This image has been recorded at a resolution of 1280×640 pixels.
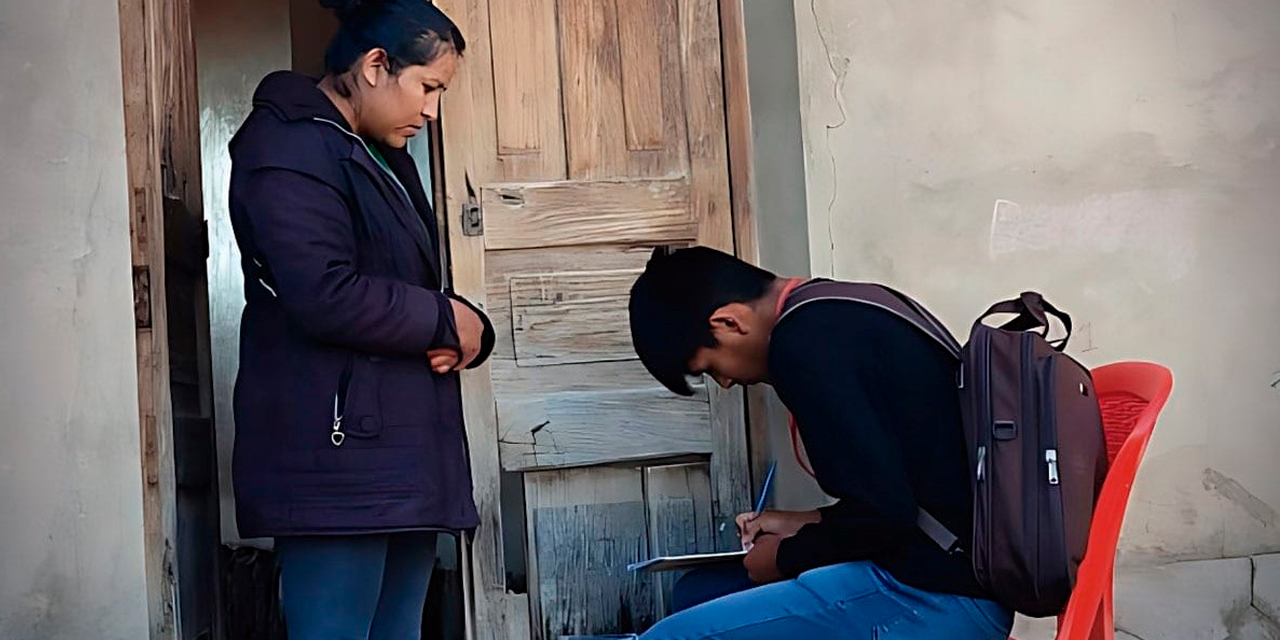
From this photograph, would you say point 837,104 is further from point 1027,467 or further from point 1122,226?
point 1027,467

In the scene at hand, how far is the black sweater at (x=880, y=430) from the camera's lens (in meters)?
2.12

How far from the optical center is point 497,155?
3.33 m

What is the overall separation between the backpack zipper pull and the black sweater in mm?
125

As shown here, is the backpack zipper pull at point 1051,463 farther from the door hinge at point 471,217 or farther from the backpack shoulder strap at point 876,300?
the door hinge at point 471,217

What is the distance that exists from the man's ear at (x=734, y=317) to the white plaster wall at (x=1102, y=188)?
893 millimetres

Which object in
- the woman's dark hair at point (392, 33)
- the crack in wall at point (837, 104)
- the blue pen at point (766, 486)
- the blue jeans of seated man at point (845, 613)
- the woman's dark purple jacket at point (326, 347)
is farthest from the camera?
the crack in wall at point (837, 104)

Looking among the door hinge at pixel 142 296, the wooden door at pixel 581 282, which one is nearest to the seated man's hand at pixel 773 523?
the wooden door at pixel 581 282

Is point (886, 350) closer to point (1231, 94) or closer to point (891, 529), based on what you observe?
point (891, 529)

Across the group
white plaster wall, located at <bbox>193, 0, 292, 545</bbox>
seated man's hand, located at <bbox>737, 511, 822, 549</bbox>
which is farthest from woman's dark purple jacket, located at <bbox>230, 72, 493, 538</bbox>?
white plaster wall, located at <bbox>193, 0, 292, 545</bbox>

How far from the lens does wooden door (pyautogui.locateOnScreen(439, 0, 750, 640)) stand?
10.8 ft

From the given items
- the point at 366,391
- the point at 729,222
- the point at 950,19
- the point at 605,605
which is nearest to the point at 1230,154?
the point at 950,19

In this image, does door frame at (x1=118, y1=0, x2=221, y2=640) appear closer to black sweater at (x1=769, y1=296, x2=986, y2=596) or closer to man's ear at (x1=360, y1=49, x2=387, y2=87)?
man's ear at (x1=360, y1=49, x2=387, y2=87)

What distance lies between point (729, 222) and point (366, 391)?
1135 millimetres

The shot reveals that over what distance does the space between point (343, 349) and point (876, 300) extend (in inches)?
35.7
